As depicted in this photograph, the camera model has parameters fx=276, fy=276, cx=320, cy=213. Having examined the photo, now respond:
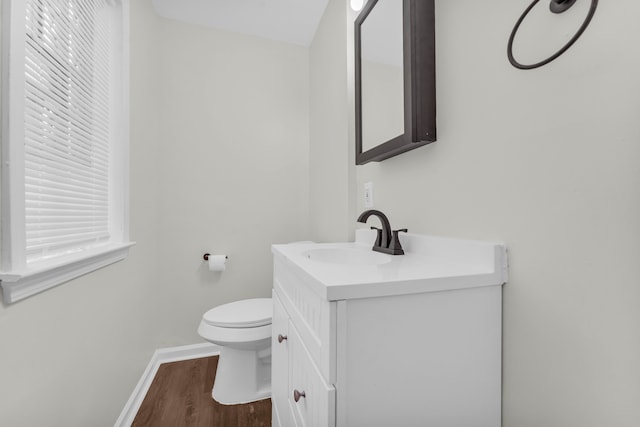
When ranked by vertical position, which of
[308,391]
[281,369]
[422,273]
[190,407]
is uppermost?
[422,273]

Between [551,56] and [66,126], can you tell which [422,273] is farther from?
[66,126]

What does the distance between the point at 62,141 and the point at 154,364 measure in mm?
1456

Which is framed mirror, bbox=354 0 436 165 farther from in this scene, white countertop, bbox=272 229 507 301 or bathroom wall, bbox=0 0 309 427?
bathroom wall, bbox=0 0 309 427

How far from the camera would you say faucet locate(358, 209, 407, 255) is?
941mm

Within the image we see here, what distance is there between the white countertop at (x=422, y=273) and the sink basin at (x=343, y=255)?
0.63 ft

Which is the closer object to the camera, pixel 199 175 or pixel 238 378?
pixel 238 378

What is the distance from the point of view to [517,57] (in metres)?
0.63

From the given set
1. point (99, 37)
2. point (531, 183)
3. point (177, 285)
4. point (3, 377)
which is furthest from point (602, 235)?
point (177, 285)

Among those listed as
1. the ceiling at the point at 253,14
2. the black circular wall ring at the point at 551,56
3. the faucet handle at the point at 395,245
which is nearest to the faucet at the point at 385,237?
the faucet handle at the point at 395,245

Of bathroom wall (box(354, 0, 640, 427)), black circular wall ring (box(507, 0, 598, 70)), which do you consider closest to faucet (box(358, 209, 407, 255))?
bathroom wall (box(354, 0, 640, 427))

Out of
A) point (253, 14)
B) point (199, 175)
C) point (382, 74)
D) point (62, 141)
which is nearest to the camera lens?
point (62, 141)

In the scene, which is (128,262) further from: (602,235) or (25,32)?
(602,235)

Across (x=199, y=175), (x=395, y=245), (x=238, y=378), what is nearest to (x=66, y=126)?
(x=199, y=175)

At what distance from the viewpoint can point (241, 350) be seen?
4.78ft
